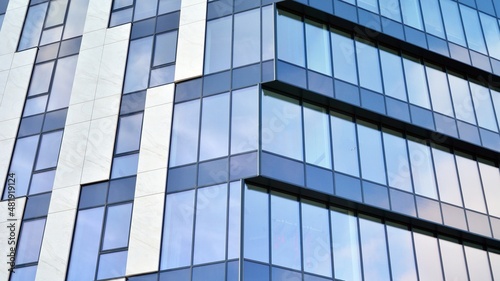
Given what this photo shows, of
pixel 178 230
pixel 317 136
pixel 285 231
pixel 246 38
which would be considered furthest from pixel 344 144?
pixel 178 230

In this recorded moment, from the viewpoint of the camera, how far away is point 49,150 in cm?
2727

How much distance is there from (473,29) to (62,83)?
19.0 meters

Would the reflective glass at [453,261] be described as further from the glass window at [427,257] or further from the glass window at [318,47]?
the glass window at [318,47]

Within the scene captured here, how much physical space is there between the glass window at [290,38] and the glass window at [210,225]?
5.81 meters

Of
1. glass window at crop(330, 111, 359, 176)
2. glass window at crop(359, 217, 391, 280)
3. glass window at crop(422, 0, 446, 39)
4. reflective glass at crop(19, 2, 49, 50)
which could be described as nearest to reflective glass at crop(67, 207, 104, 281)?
glass window at crop(330, 111, 359, 176)

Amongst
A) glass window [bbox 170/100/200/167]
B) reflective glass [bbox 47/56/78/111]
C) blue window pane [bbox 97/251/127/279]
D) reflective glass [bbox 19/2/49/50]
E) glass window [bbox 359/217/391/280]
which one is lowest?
blue window pane [bbox 97/251/127/279]

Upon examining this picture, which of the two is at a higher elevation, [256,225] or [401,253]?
[401,253]

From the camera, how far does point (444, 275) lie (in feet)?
86.0

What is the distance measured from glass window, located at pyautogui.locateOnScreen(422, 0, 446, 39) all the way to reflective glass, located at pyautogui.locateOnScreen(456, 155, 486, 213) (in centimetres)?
588

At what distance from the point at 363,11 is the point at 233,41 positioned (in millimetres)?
6205

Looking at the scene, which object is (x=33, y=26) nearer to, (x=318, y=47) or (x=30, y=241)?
(x=30, y=241)

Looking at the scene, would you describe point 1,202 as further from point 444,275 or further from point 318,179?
point 444,275

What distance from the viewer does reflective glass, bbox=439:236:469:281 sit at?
86.9ft

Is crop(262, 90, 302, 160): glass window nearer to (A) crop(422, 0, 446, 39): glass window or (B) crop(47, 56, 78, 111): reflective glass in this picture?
(B) crop(47, 56, 78, 111): reflective glass
